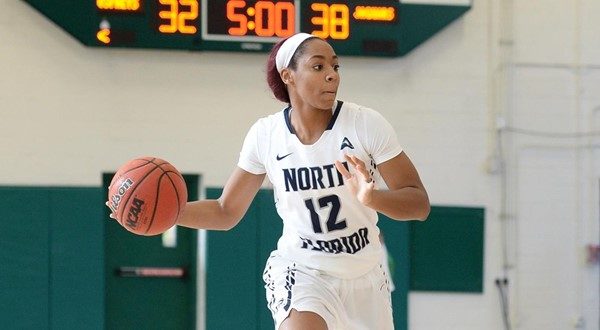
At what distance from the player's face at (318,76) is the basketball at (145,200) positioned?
701mm

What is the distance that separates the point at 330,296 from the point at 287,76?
97 centimetres

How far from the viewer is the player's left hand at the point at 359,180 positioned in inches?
145

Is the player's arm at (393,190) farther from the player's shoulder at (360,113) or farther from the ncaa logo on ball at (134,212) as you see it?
the ncaa logo on ball at (134,212)

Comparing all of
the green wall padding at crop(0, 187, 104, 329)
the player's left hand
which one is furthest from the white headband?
the green wall padding at crop(0, 187, 104, 329)

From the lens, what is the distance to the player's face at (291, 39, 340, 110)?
412 centimetres

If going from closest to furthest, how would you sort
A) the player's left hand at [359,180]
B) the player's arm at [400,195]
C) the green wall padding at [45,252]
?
1. the player's left hand at [359,180]
2. the player's arm at [400,195]
3. the green wall padding at [45,252]

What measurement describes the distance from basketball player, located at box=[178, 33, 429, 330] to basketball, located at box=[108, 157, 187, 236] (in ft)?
0.56

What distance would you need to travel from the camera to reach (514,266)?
28.9 feet

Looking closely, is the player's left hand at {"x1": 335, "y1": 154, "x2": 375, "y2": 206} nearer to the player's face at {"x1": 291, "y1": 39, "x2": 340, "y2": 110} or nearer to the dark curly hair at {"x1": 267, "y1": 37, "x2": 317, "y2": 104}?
the player's face at {"x1": 291, "y1": 39, "x2": 340, "y2": 110}

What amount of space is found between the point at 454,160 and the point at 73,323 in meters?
3.53

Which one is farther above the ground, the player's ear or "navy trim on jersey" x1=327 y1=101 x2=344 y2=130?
the player's ear

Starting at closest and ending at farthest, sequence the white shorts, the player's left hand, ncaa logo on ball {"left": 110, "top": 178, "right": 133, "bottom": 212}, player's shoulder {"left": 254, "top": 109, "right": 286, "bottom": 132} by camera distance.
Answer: the player's left hand → the white shorts → ncaa logo on ball {"left": 110, "top": 178, "right": 133, "bottom": 212} → player's shoulder {"left": 254, "top": 109, "right": 286, "bottom": 132}

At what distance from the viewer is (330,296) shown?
4129 mm

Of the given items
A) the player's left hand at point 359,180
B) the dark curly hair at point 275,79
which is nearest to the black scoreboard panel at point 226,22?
the dark curly hair at point 275,79
